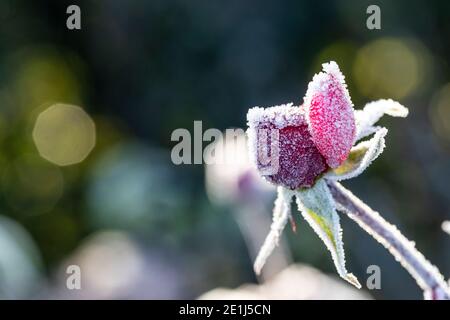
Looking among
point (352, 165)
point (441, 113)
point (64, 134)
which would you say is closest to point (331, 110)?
point (352, 165)

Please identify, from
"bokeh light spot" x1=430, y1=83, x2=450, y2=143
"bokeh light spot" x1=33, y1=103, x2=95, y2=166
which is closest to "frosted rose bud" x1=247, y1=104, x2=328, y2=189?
"bokeh light spot" x1=430, y1=83, x2=450, y2=143


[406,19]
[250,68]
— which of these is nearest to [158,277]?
[250,68]

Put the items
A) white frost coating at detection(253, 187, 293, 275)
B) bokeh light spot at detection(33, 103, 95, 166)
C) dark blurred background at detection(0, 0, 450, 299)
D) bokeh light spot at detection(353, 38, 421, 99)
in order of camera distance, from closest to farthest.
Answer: white frost coating at detection(253, 187, 293, 275), dark blurred background at detection(0, 0, 450, 299), bokeh light spot at detection(353, 38, 421, 99), bokeh light spot at detection(33, 103, 95, 166)

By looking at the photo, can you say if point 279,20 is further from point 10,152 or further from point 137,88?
point 10,152

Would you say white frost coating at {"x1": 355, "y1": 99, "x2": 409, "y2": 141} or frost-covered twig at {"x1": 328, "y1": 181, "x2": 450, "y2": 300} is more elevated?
white frost coating at {"x1": 355, "y1": 99, "x2": 409, "y2": 141}

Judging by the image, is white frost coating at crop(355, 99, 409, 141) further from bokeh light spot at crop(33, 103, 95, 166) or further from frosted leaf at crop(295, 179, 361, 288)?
bokeh light spot at crop(33, 103, 95, 166)

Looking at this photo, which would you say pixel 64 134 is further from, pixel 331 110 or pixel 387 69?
A: pixel 331 110

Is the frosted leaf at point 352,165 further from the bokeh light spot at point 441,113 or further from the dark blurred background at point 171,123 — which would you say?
the bokeh light spot at point 441,113
